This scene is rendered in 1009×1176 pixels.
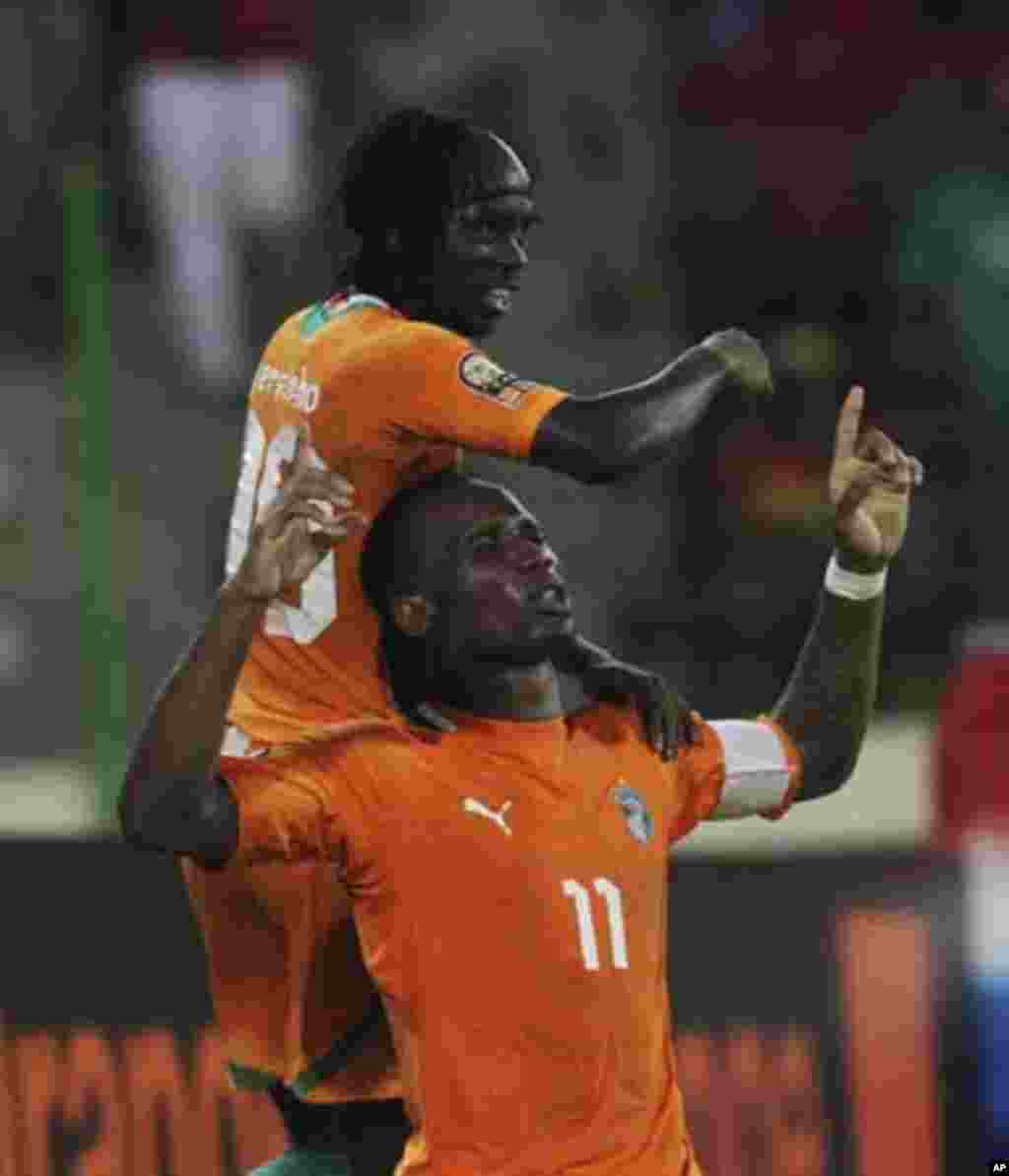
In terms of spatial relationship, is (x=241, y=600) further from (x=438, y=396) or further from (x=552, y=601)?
(x=438, y=396)

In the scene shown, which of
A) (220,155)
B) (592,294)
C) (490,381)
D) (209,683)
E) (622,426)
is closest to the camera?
(209,683)

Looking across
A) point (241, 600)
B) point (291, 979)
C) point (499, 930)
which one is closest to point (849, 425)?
point (499, 930)

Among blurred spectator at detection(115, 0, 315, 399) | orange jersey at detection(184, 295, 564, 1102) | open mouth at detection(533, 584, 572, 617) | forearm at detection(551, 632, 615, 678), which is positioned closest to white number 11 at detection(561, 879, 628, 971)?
open mouth at detection(533, 584, 572, 617)

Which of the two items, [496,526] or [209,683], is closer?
[209,683]

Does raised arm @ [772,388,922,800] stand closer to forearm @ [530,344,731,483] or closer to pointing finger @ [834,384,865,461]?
pointing finger @ [834,384,865,461]

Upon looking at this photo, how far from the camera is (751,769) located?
6.01 metres

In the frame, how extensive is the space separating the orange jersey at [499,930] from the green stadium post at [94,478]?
5.18 m

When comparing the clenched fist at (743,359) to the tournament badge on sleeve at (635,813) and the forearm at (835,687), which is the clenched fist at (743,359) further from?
the tournament badge on sleeve at (635,813)

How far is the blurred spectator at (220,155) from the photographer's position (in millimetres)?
11406

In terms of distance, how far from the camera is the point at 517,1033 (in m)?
5.48

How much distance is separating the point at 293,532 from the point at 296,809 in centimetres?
42

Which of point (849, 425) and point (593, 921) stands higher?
point (849, 425)

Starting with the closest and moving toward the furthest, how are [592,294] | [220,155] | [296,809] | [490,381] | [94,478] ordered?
[296,809]
[490,381]
[94,478]
[220,155]
[592,294]

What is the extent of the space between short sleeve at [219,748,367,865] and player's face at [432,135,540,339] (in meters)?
0.93
